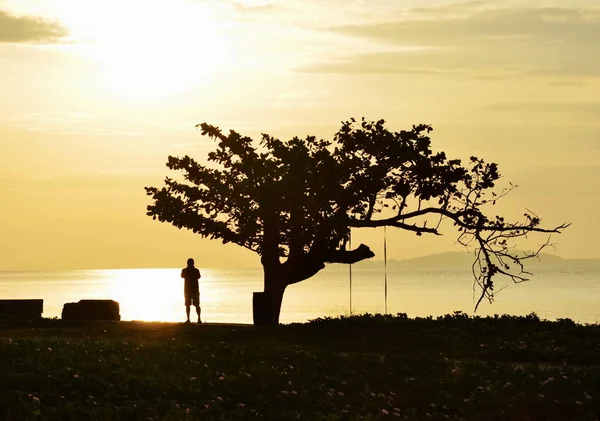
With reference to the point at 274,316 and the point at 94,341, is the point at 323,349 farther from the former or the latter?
the point at 274,316

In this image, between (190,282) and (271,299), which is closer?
(271,299)

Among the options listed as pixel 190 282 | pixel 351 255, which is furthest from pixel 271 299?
pixel 351 255

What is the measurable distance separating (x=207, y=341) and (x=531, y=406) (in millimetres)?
12159

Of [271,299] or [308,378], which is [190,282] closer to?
[271,299]

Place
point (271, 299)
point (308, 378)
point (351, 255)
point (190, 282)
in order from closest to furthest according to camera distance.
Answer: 1. point (308, 378)
2. point (271, 299)
3. point (190, 282)
4. point (351, 255)

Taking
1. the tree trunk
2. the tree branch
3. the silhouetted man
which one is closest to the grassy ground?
the tree trunk

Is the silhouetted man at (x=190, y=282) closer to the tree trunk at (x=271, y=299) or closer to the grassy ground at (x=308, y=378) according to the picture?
the tree trunk at (x=271, y=299)

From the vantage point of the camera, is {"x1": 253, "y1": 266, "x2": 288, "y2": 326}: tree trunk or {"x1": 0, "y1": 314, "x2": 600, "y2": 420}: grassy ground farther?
{"x1": 253, "y1": 266, "x2": 288, "y2": 326}: tree trunk

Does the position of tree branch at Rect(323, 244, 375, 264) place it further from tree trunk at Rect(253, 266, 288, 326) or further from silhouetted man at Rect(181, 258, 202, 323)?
silhouetted man at Rect(181, 258, 202, 323)

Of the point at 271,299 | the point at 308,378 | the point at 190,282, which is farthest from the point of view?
the point at 190,282

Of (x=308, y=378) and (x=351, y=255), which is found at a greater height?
(x=351, y=255)

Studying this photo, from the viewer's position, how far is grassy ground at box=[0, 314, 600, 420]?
2133cm

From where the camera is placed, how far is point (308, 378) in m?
24.1

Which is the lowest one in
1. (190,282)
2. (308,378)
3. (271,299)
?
(308,378)
